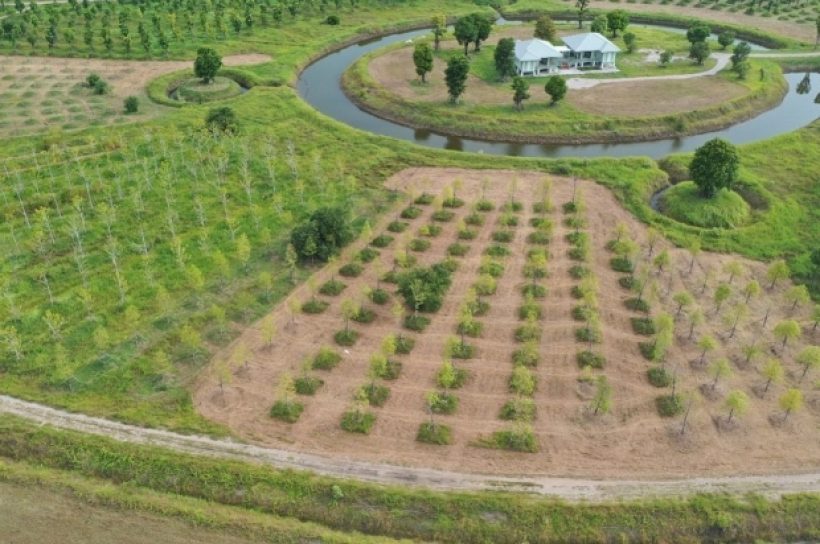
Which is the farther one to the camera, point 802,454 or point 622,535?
point 802,454

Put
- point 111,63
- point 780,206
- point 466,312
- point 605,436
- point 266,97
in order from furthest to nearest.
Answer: point 111,63 → point 266,97 → point 780,206 → point 466,312 → point 605,436

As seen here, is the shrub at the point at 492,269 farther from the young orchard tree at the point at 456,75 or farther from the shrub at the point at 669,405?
the young orchard tree at the point at 456,75

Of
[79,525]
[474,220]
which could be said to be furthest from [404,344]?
[79,525]

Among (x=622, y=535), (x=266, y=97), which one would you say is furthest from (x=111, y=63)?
(x=622, y=535)

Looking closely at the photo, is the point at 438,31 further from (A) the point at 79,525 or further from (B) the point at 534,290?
(A) the point at 79,525

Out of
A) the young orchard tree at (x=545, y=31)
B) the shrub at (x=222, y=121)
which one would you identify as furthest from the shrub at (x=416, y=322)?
the young orchard tree at (x=545, y=31)

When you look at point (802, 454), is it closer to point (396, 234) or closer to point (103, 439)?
point (396, 234)
